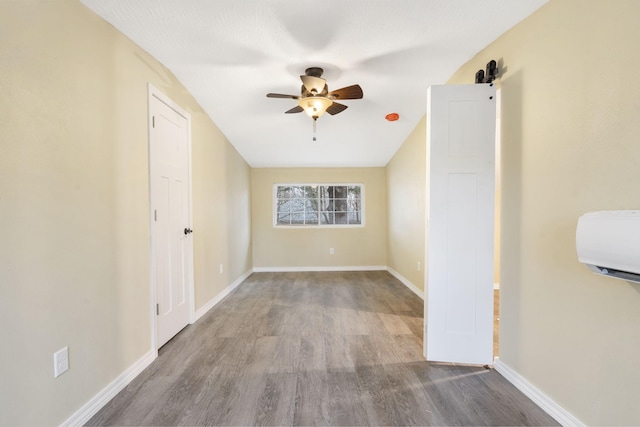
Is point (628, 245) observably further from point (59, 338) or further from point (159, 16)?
point (159, 16)

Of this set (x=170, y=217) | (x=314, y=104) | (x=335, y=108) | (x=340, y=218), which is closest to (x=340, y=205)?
(x=340, y=218)

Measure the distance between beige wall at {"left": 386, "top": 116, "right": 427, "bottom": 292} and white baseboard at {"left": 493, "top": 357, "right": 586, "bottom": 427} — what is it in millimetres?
1731

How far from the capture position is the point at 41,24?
1.33 meters

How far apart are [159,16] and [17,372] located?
2056 millimetres

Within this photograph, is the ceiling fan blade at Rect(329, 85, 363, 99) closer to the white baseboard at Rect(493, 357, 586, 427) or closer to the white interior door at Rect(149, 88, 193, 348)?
the white interior door at Rect(149, 88, 193, 348)

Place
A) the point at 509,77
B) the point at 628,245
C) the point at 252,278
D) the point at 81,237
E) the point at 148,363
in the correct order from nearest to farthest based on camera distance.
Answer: the point at 628,245
the point at 81,237
the point at 509,77
the point at 148,363
the point at 252,278

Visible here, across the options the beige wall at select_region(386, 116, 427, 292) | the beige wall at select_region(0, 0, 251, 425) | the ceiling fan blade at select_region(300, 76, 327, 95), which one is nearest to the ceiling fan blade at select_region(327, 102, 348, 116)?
the ceiling fan blade at select_region(300, 76, 327, 95)

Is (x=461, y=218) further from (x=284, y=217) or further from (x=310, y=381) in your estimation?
(x=284, y=217)

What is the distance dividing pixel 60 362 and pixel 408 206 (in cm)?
390

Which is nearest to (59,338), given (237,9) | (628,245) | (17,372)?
(17,372)

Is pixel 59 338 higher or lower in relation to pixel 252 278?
higher

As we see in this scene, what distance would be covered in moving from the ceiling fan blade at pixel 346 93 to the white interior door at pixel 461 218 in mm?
673

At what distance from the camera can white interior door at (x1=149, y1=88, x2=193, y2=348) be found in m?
2.26

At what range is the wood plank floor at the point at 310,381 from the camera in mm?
1535
